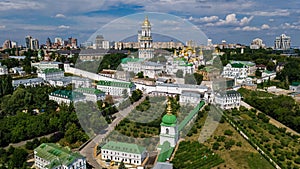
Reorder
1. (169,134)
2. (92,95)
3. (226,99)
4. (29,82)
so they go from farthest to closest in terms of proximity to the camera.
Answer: (29,82) < (92,95) < (226,99) < (169,134)

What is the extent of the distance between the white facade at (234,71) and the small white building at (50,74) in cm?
1031

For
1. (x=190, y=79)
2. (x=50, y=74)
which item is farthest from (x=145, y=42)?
(x=50, y=74)

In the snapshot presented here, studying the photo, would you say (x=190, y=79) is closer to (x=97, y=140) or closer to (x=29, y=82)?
(x=97, y=140)

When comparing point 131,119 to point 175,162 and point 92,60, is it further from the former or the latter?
point 92,60

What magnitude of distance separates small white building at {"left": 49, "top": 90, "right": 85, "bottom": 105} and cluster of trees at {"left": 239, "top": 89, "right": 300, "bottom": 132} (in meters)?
7.91

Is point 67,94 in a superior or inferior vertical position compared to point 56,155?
superior

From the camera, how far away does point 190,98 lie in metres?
12.5

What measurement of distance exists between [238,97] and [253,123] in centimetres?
222

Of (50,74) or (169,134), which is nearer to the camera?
(169,134)

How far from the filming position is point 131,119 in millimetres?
10281

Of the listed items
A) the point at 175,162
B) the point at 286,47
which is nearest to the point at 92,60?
the point at 175,162

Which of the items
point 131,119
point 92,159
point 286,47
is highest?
point 286,47

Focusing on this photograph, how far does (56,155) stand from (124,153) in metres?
1.80

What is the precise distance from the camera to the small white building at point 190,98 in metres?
12.3
